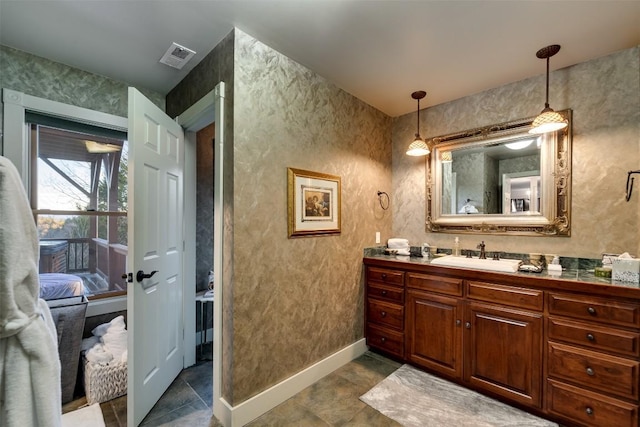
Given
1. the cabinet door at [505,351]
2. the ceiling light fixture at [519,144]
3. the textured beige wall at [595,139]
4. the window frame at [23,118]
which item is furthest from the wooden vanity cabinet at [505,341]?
the window frame at [23,118]

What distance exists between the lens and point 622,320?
1.56m

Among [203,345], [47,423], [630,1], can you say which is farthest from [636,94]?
[203,345]

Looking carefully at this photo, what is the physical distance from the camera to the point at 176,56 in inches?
79.1

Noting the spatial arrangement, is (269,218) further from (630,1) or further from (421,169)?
(630,1)

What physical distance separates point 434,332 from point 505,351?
19.4 inches

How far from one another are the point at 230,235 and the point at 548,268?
2341 millimetres

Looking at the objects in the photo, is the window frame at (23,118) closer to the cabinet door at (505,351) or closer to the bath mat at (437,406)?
the bath mat at (437,406)

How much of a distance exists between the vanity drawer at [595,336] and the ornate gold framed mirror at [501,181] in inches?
31.3

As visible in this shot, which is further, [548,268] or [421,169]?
[421,169]

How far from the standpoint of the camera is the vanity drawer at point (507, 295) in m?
1.83

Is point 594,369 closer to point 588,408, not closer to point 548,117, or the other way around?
point 588,408

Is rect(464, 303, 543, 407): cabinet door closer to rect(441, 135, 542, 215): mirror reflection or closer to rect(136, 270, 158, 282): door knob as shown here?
rect(441, 135, 542, 215): mirror reflection

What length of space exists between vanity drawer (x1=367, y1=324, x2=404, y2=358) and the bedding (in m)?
2.52

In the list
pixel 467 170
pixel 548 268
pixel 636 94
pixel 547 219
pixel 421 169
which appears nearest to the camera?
pixel 636 94
